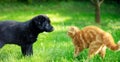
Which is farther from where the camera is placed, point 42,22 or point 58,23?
point 58,23

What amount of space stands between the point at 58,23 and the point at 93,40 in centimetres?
775

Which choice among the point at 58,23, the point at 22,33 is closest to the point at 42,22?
the point at 22,33

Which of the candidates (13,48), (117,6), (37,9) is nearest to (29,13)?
(37,9)

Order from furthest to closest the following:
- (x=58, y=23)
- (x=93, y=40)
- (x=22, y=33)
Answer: (x=58, y=23) → (x=22, y=33) → (x=93, y=40)

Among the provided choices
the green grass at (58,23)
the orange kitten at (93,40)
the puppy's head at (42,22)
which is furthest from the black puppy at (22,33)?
the orange kitten at (93,40)

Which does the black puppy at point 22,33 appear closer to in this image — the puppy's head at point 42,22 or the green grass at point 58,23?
the puppy's head at point 42,22

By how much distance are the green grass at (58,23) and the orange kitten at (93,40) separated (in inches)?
8.4

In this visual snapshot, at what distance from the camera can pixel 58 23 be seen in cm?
1398

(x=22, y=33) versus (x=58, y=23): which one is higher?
(x=22, y=33)

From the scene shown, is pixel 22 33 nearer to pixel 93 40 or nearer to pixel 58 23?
pixel 93 40

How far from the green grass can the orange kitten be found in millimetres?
213

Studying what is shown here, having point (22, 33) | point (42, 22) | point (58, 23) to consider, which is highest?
point (42, 22)

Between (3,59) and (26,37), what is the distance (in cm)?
55

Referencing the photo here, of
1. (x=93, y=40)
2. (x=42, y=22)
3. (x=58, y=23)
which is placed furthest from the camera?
(x=58, y=23)
